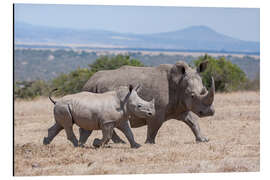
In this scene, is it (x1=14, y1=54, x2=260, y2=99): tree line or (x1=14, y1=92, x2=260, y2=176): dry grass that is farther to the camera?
(x1=14, y1=54, x2=260, y2=99): tree line

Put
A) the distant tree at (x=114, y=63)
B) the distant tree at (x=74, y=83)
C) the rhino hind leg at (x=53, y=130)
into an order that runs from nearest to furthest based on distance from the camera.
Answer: the rhino hind leg at (x=53, y=130) < the distant tree at (x=74, y=83) < the distant tree at (x=114, y=63)

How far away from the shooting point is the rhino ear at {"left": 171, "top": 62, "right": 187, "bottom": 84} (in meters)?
14.0

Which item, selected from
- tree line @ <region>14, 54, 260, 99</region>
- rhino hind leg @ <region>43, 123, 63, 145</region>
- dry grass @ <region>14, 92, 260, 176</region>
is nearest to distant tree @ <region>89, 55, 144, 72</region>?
tree line @ <region>14, 54, 260, 99</region>

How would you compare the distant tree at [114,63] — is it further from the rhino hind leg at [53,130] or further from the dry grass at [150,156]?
the rhino hind leg at [53,130]

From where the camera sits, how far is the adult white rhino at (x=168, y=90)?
13.8 meters

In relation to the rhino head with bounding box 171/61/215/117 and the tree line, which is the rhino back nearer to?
the rhino head with bounding box 171/61/215/117

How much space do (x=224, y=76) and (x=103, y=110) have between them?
2026cm

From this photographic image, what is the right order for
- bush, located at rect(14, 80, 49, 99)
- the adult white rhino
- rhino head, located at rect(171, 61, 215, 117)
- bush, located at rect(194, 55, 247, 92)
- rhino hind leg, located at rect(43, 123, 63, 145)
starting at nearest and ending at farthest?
rhino hind leg, located at rect(43, 123, 63, 145)
rhino head, located at rect(171, 61, 215, 117)
the adult white rhino
bush, located at rect(194, 55, 247, 92)
bush, located at rect(14, 80, 49, 99)

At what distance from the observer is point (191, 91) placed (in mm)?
13812

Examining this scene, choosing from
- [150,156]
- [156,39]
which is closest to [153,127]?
[150,156]

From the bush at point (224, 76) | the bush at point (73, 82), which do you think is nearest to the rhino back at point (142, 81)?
the bush at point (73, 82)

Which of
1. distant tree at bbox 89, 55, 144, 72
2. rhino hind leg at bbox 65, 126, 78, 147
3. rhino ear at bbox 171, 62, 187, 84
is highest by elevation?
distant tree at bbox 89, 55, 144, 72
